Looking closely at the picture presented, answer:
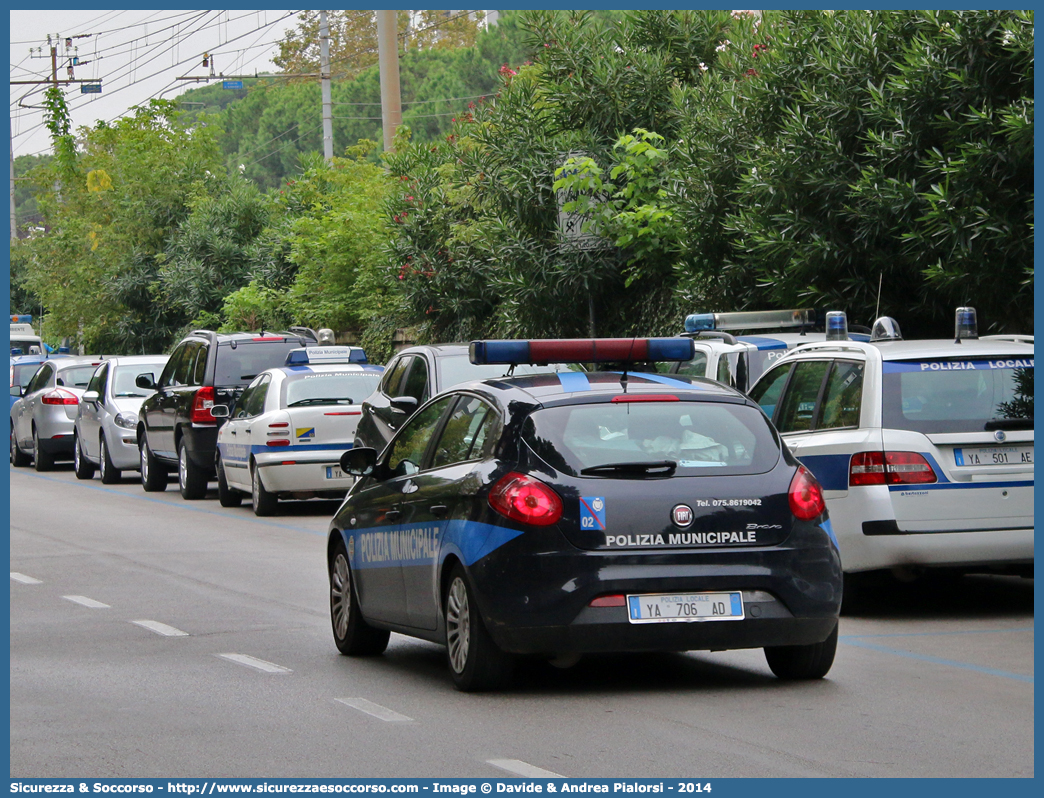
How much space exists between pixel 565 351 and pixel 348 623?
1904 mm

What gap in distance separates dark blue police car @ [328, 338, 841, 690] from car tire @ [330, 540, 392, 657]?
783 millimetres

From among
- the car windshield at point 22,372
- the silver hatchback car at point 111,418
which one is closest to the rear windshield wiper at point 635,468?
the silver hatchback car at point 111,418

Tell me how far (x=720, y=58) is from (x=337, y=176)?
1993 cm

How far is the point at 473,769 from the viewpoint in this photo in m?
6.46

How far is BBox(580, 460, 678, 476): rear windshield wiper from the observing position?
8.03m

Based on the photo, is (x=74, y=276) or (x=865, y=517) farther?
(x=74, y=276)

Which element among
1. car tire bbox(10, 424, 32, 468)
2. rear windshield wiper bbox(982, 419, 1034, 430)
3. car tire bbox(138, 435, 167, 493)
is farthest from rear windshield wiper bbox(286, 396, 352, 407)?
car tire bbox(10, 424, 32, 468)

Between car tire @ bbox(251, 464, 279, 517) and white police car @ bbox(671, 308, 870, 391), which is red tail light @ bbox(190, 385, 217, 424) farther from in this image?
white police car @ bbox(671, 308, 870, 391)

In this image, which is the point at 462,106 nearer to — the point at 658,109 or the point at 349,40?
the point at 349,40

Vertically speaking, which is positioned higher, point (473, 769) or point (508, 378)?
point (508, 378)

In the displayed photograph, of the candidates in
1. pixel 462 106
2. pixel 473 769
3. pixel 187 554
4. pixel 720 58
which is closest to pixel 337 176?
pixel 720 58

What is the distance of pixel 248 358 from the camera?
2228cm

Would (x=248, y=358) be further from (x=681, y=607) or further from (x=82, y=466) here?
(x=681, y=607)

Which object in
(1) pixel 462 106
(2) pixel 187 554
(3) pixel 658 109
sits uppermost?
(1) pixel 462 106
